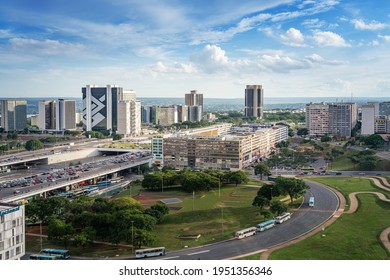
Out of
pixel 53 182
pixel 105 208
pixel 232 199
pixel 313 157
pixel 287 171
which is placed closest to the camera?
pixel 105 208

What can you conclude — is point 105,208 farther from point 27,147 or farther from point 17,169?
point 27,147

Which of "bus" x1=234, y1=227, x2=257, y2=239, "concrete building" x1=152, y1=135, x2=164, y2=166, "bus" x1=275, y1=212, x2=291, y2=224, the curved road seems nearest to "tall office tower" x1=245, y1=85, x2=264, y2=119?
"concrete building" x1=152, y1=135, x2=164, y2=166

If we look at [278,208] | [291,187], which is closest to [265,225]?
[278,208]

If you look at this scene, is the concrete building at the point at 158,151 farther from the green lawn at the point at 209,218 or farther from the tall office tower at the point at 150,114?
the tall office tower at the point at 150,114

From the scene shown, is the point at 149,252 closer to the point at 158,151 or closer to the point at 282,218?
the point at 282,218

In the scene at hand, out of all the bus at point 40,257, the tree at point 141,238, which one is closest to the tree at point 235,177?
the tree at point 141,238

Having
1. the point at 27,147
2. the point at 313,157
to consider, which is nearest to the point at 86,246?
the point at 313,157

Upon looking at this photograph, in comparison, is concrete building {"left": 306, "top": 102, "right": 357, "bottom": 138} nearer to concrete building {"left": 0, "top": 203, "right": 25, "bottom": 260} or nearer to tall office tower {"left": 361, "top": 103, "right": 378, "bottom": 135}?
tall office tower {"left": 361, "top": 103, "right": 378, "bottom": 135}
